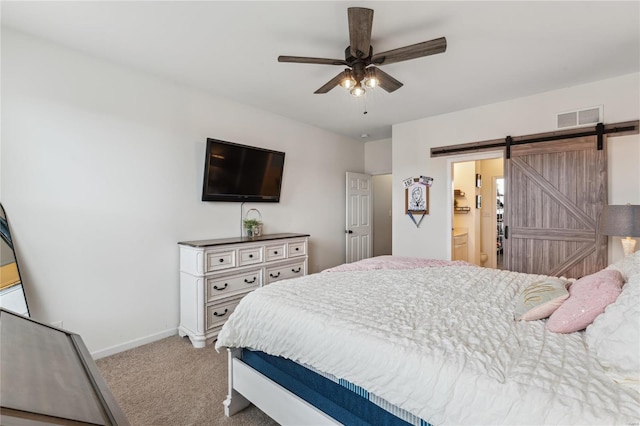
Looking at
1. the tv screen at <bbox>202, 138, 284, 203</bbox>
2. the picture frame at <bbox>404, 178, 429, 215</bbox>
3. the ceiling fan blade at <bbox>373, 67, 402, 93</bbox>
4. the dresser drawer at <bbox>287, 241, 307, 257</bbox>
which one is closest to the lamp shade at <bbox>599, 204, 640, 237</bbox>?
the picture frame at <bbox>404, 178, 429, 215</bbox>

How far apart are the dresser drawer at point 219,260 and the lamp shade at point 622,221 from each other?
11.5 feet

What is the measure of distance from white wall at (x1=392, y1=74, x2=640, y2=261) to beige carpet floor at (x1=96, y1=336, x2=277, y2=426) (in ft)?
10.3

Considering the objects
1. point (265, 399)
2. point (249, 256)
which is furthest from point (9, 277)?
point (265, 399)

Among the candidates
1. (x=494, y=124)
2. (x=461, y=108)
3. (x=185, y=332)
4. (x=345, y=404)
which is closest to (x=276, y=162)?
(x=185, y=332)

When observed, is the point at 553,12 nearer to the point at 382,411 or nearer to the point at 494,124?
the point at 494,124

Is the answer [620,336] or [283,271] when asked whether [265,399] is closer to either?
[620,336]

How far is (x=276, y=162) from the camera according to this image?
402 centimetres

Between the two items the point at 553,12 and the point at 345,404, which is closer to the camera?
the point at 345,404

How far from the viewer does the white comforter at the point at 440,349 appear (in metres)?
0.93

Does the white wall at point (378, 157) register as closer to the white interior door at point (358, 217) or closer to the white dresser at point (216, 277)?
the white interior door at point (358, 217)

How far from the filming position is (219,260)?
3.08 metres

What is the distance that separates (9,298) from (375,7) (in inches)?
128

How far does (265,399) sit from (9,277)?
6.76 feet

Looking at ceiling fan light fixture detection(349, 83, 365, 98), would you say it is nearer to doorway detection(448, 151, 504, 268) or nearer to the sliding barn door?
the sliding barn door
